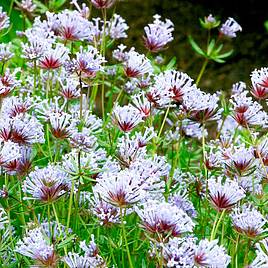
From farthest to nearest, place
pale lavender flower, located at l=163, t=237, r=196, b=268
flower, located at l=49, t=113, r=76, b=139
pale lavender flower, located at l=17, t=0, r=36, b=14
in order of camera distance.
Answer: pale lavender flower, located at l=17, t=0, r=36, b=14, flower, located at l=49, t=113, r=76, b=139, pale lavender flower, located at l=163, t=237, r=196, b=268

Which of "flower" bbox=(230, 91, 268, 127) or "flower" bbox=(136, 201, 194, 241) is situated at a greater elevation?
"flower" bbox=(136, 201, 194, 241)

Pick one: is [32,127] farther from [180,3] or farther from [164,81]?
[180,3]

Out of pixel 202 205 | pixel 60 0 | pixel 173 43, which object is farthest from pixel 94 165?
pixel 173 43

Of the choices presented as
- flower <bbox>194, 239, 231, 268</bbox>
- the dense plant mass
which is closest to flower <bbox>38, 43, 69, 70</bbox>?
the dense plant mass

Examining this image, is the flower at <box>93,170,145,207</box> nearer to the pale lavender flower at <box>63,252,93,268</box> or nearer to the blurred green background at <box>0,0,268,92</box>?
the pale lavender flower at <box>63,252,93,268</box>

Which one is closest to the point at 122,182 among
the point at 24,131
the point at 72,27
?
the point at 24,131

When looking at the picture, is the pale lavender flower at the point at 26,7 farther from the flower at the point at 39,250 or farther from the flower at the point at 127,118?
the flower at the point at 39,250

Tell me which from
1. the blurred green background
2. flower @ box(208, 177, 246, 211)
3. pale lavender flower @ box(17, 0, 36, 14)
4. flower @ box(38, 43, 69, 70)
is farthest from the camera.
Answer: the blurred green background
